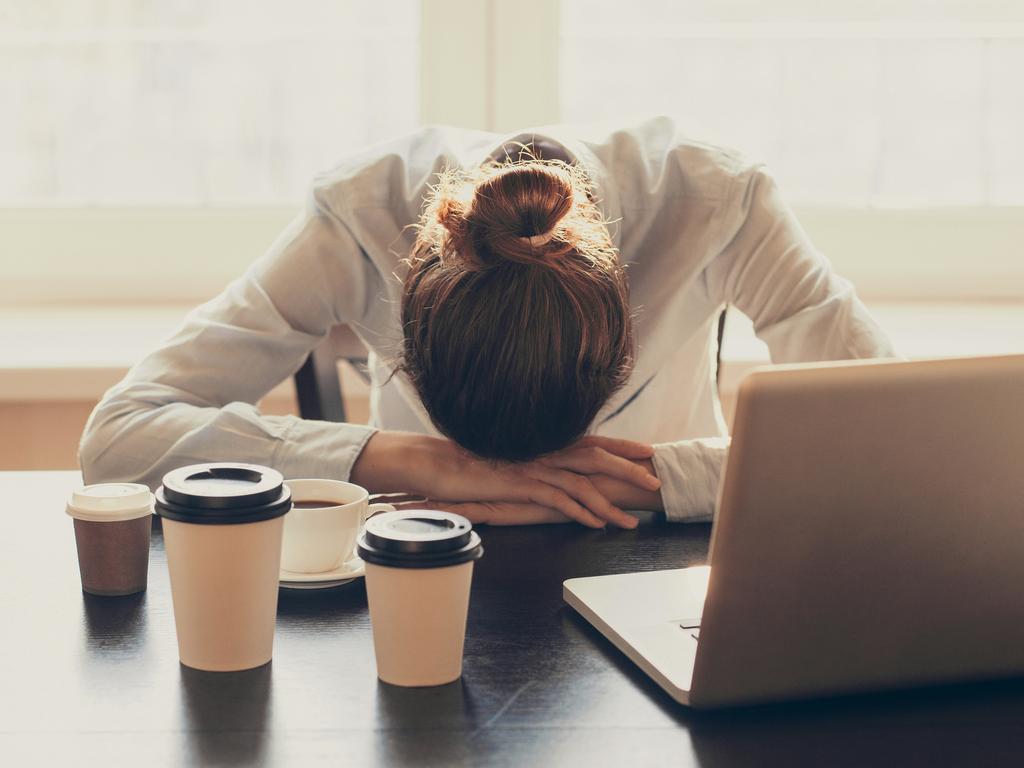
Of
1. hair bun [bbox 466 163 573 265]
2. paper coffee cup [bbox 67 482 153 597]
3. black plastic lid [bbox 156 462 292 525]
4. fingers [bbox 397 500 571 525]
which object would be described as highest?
hair bun [bbox 466 163 573 265]

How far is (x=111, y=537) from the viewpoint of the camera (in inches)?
37.8

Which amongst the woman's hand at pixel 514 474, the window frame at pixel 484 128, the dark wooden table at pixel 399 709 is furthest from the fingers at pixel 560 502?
the window frame at pixel 484 128

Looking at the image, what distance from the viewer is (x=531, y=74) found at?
90.2 inches

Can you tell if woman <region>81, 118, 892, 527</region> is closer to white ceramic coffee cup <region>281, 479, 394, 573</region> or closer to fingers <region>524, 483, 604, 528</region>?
fingers <region>524, 483, 604, 528</region>

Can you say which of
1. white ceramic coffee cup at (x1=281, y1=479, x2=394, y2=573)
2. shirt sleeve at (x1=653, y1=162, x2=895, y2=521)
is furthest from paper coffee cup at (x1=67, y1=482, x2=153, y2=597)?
shirt sleeve at (x1=653, y1=162, x2=895, y2=521)

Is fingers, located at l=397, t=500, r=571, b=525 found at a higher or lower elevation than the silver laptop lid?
lower

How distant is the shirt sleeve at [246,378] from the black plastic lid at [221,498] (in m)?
0.43

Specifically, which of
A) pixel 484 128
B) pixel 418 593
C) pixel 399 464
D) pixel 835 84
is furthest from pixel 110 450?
pixel 835 84

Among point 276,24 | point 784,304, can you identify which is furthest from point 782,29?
point 784,304

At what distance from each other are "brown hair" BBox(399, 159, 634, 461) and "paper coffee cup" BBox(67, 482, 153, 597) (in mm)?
284

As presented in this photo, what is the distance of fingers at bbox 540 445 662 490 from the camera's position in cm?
122

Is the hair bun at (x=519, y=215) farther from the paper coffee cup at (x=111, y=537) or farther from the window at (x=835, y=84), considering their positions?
the window at (x=835, y=84)

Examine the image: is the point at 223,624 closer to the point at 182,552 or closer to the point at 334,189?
the point at 182,552

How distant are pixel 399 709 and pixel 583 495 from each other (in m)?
0.45
